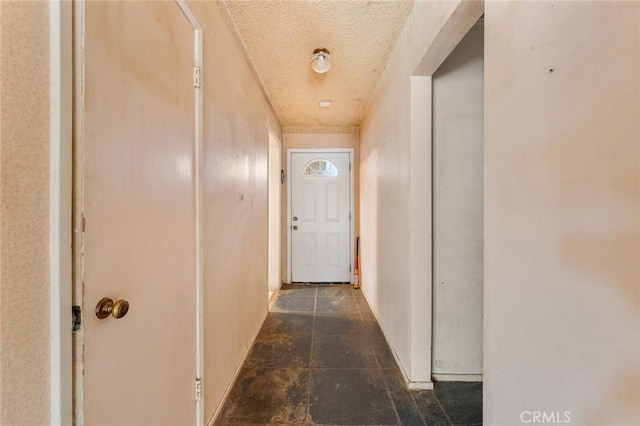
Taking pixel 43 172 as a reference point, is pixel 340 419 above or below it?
below

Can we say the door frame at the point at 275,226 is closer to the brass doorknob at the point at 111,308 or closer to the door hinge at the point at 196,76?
the door hinge at the point at 196,76

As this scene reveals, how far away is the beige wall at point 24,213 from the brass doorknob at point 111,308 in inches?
4.6

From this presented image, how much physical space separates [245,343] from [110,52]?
1.97 metres

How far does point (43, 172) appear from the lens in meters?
0.61

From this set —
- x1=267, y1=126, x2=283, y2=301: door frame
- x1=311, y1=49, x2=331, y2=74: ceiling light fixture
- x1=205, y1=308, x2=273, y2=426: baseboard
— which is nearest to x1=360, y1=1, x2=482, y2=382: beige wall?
x1=311, y1=49, x2=331, y2=74: ceiling light fixture

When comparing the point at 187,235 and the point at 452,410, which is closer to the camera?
the point at 187,235

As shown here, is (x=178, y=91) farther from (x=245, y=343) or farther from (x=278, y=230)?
(x=278, y=230)

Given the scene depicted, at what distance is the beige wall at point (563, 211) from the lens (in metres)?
0.54

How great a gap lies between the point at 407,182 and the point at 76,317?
1745 millimetres

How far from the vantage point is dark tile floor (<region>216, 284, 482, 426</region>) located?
5.02 feet

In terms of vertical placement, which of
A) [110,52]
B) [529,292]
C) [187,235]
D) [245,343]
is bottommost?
[245,343]

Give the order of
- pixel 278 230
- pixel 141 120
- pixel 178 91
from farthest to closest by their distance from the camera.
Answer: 1. pixel 278 230
2. pixel 178 91
3. pixel 141 120

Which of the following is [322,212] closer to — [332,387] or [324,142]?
[324,142]

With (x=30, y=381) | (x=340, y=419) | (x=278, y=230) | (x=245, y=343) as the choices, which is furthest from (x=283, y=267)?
(x=30, y=381)
